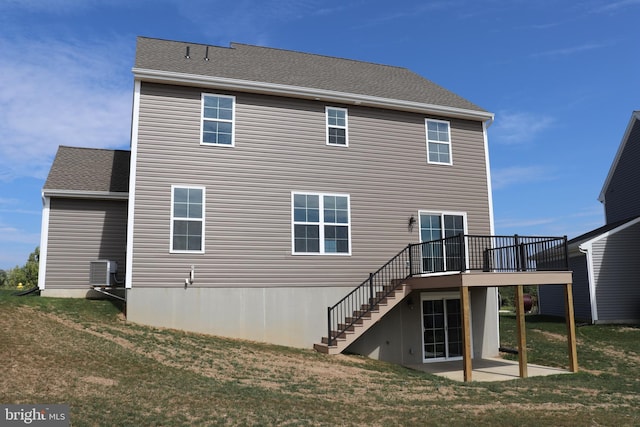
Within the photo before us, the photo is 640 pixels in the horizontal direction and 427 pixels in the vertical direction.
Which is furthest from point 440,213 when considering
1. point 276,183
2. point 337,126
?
point 276,183

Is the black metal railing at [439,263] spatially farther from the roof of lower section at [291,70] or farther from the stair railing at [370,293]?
the roof of lower section at [291,70]

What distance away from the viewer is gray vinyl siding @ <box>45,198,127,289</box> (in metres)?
15.6

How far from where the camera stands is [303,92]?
15422 mm

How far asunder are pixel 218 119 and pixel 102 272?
18.3ft

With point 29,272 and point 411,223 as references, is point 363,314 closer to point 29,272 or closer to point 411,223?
point 411,223

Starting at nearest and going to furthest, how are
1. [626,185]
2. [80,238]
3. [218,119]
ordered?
[218,119] → [80,238] → [626,185]

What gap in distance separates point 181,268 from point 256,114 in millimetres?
4818

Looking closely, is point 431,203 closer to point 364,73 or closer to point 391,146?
point 391,146

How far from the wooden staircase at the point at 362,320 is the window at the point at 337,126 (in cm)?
468

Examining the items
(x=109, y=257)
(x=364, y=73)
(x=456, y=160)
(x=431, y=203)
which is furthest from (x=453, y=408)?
(x=364, y=73)

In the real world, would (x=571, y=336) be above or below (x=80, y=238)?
below

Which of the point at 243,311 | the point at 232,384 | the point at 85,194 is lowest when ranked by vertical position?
the point at 232,384

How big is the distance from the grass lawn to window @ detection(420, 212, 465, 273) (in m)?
3.75

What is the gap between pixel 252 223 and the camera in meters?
14.6
